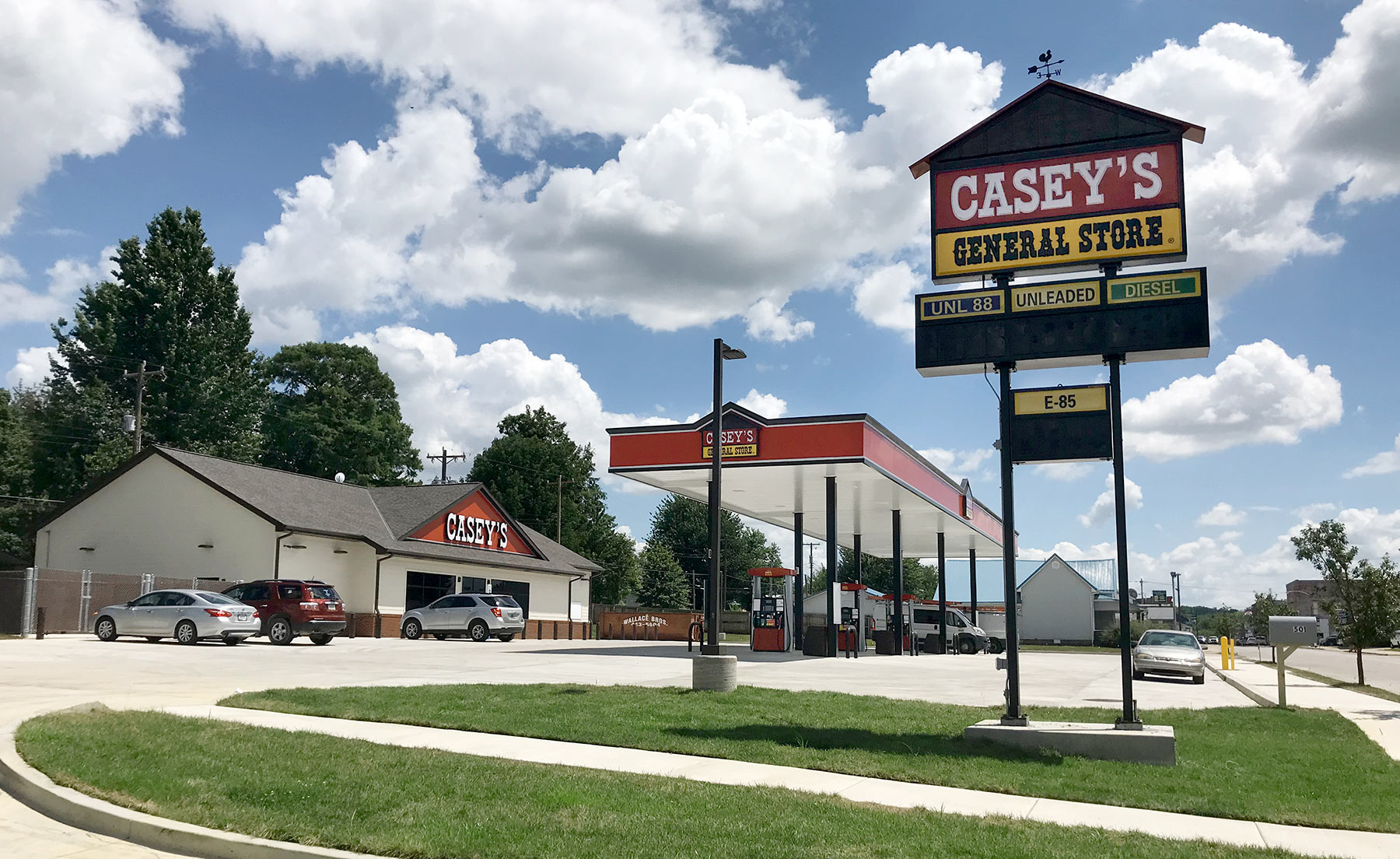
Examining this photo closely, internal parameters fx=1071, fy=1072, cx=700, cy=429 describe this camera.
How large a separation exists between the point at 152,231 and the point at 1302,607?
189 meters

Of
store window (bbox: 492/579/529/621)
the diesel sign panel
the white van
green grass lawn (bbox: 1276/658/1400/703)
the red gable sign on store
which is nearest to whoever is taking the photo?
the diesel sign panel

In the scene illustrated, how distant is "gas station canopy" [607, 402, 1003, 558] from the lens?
30.6 metres

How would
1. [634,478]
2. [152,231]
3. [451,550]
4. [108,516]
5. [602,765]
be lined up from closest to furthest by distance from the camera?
[602,765], [634,478], [108,516], [451,550], [152,231]

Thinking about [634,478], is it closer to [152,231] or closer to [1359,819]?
[1359,819]

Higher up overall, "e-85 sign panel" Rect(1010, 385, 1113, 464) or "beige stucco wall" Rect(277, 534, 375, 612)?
"e-85 sign panel" Rect(1010, 385, 1113, 464)

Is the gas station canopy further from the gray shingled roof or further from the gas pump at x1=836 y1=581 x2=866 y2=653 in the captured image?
the gray shingled roof

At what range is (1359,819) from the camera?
8.50 metres

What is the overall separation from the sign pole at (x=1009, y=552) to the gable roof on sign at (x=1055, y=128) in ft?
5.98

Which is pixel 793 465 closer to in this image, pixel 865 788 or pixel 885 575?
pixel 865 788

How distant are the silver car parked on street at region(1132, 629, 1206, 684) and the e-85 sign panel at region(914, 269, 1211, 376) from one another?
15557 millimetres

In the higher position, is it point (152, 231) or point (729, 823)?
point (152, 231)

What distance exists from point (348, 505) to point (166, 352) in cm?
2431

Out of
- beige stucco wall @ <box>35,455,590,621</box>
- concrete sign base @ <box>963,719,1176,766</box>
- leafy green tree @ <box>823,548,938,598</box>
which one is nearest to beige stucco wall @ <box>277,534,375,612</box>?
beige stucco wall @ <box>35,455,590,621</box>

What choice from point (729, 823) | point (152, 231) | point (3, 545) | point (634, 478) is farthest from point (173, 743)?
point (152, 231)
